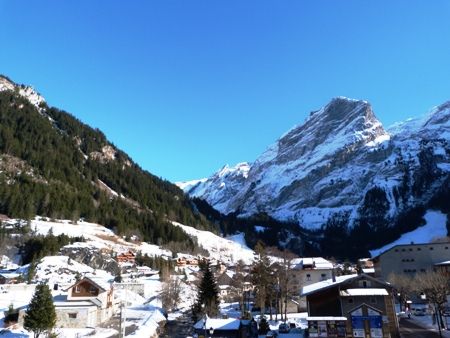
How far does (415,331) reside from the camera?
183ft

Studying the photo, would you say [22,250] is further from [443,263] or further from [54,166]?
[443,263]

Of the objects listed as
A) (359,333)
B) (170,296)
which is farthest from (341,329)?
(170,296)

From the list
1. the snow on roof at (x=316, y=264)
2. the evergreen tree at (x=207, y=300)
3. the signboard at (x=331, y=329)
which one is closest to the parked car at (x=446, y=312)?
the signboard at (x=331, y=329)

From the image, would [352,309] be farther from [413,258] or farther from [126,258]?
[126,258]

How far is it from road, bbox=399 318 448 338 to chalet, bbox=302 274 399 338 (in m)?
4.33

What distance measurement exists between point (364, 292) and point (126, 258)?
306ft

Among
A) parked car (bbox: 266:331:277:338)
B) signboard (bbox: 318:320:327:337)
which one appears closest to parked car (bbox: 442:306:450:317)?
signboard (bbox: 318:320:327:337)

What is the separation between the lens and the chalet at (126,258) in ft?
419

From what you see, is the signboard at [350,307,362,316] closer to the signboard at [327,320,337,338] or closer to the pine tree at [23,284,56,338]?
the signboard at [327,320,337,338]

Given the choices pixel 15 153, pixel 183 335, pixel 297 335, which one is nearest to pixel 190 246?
pixel 15 153

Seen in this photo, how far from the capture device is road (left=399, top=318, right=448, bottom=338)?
170ft

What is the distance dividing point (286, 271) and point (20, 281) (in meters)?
55.6

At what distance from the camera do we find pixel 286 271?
246ft

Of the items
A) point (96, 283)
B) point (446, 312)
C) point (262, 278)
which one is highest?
point (262, 278)
